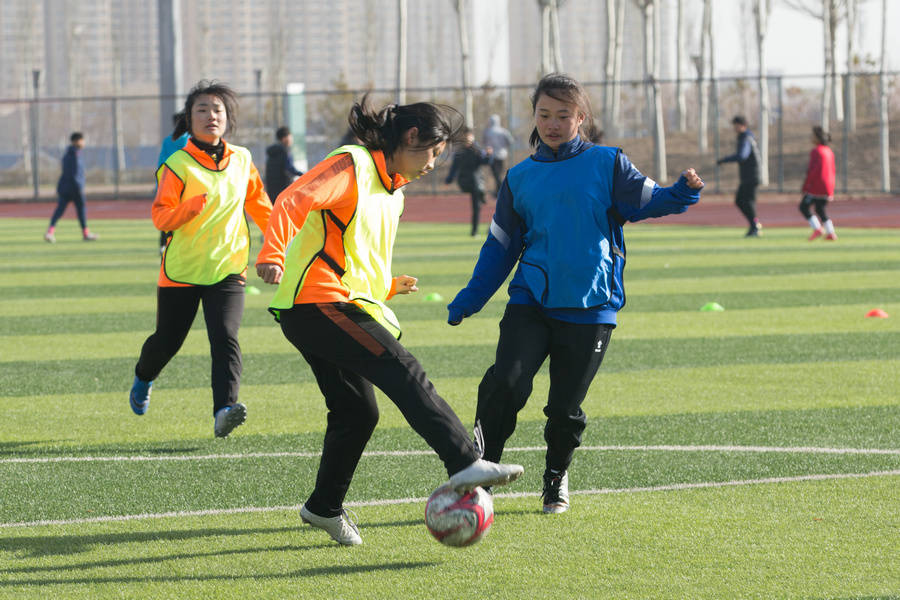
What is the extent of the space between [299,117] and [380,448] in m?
30.9

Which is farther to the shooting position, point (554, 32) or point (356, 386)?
point (554, 32)

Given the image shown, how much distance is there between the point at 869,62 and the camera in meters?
55.3

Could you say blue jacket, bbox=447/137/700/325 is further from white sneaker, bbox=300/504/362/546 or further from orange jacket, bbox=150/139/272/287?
orange jacket, bbox=150/139/272/287

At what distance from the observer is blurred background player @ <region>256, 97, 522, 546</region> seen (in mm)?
4559

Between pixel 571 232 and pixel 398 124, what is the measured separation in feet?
2.82

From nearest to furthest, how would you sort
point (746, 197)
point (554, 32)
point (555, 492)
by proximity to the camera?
1. point (555, 492)
2. point (746, 197)
3. point (554, 32)

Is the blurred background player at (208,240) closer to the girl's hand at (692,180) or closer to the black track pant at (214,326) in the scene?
the black track pant at (214,326)

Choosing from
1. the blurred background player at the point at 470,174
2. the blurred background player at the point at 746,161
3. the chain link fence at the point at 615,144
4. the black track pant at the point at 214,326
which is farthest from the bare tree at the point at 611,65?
the black track pant at the point at 214,326

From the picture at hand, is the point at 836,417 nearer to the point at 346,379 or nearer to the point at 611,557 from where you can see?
the point at 611,557

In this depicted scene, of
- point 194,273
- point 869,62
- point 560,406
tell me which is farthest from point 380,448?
point 869,62

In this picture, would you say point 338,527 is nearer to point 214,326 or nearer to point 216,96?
point 214,326

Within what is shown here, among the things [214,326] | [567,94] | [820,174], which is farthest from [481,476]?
[820,174]

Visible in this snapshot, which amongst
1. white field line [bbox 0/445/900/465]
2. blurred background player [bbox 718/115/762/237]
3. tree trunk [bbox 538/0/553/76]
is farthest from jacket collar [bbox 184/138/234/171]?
tree trunk [bbox 538/0/553/76]

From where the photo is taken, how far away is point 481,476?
449 centimetres
